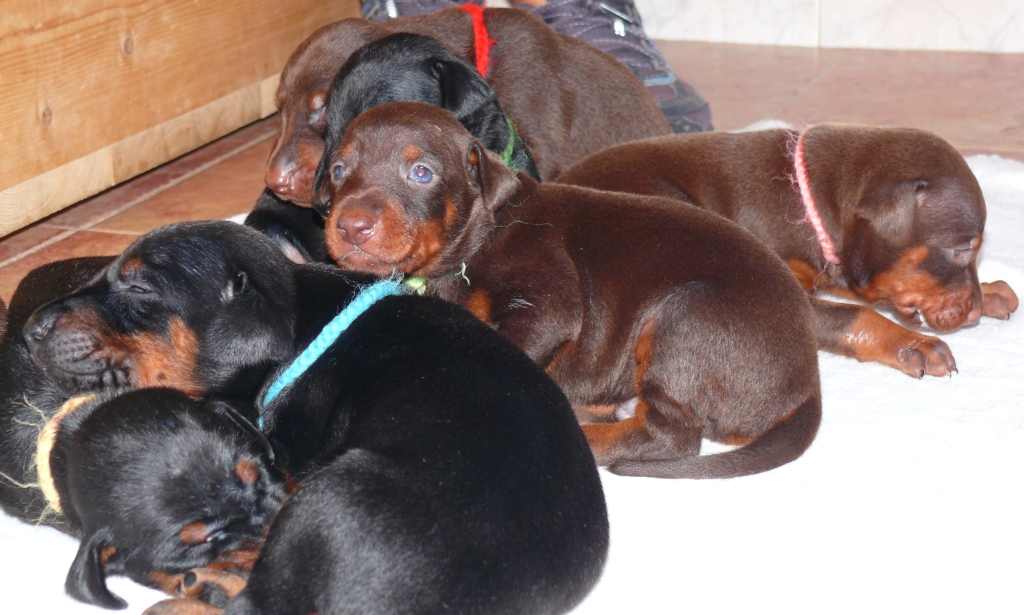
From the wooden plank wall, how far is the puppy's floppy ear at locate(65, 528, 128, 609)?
269 cm

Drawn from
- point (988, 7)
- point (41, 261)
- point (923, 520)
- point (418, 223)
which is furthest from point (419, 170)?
point (988, 7)

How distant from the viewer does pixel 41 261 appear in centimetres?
451

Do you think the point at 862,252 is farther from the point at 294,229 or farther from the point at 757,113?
the point at 757,113

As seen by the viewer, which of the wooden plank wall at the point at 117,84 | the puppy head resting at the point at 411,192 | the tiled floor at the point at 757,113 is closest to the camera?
the puppy head resting at the point at 411,192

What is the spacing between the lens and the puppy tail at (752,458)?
2.91m

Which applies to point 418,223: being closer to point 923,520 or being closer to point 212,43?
point 923,520

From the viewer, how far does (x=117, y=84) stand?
5.18 metres

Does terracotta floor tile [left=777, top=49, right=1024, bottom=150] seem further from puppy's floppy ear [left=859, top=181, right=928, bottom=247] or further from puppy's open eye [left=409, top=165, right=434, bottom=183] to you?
puppy's open eye [left=409, top=165, right=434, bottom=183]

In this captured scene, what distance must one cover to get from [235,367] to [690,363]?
1.26m

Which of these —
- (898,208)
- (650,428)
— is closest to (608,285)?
(650,428)

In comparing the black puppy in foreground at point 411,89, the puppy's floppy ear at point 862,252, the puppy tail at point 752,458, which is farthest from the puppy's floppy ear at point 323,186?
the puppy's floppy ear at point 862,252

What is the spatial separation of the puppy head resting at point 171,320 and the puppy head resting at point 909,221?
6.75 ft

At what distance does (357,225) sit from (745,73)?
16.8 ft

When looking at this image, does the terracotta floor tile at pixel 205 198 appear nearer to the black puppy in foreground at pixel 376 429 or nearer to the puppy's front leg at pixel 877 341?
the black puppy in foreground at pixel 376 429
